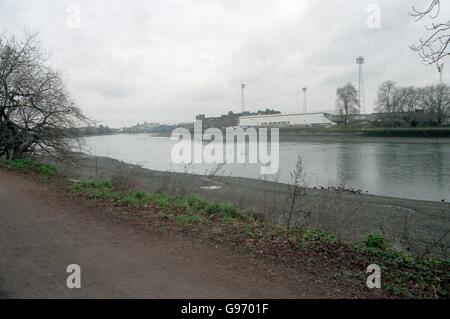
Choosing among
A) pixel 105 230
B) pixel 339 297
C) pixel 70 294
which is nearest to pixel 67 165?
pixel 105 230

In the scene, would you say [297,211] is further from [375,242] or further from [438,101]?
[438,101]

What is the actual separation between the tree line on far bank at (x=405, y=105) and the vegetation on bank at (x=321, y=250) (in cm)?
6624

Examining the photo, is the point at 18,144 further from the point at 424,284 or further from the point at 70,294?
the point at 424,284

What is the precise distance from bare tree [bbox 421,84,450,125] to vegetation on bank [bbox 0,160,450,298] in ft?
217

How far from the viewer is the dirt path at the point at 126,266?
13.6 feet

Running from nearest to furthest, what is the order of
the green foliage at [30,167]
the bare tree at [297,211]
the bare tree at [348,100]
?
the bare tree at [297,211]
the green foliage at [30,167]
the bare tree at [348,100]

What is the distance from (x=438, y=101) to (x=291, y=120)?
2278 inches

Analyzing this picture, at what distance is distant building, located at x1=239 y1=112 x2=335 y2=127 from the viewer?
371ft

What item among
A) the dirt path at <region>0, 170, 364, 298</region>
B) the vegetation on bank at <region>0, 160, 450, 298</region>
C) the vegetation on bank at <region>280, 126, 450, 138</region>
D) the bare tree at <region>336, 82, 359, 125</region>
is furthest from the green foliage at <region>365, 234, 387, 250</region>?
the bare tree at <region>336, 82, 359, 125</region>

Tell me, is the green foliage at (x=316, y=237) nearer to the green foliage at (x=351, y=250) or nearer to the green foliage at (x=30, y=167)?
the green foliage at (x=351, y=250)

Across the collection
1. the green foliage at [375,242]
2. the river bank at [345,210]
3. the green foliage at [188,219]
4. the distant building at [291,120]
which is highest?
the distant building at [291,120]

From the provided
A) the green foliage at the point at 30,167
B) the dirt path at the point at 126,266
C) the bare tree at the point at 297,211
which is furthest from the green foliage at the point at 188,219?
the green foliage at the point at 30,167

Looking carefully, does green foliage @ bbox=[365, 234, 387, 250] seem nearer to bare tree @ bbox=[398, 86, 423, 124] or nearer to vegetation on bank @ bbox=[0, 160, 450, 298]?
vegetation on bank @ bbox=[0, 160, 450, 298]

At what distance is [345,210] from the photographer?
49.6 ft
